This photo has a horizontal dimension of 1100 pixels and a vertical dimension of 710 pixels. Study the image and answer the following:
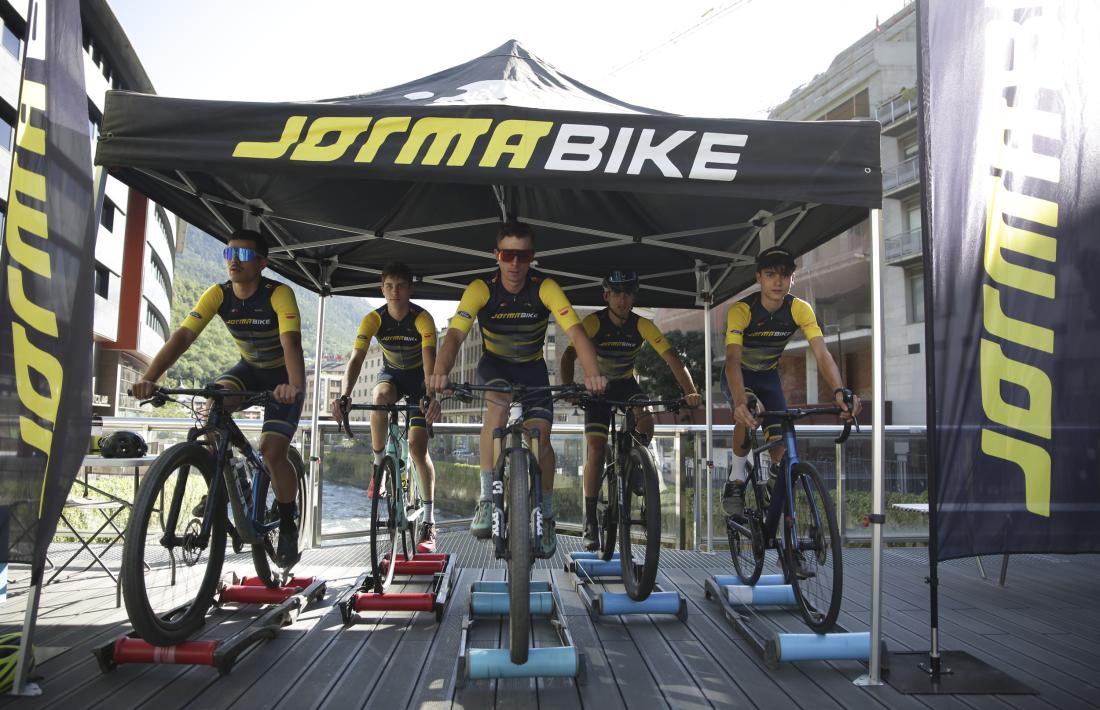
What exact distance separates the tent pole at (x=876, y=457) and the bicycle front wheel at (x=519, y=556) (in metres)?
1.66

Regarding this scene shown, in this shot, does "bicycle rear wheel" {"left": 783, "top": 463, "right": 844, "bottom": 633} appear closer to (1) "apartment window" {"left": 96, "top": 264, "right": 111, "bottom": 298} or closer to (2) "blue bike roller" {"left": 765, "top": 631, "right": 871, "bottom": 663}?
(2) "blue bike roller" {"left": 765, "top": 631, "right": 871, "bottom": 663}

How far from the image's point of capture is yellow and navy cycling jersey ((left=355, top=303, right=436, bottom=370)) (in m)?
5.64

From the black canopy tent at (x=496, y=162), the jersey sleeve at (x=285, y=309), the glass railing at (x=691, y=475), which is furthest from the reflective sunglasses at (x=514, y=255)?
the glass railing at (x=691, y=475)

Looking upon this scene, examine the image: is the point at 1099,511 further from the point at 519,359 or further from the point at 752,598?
the point at 519,359

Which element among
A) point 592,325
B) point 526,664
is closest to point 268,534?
point 526,664

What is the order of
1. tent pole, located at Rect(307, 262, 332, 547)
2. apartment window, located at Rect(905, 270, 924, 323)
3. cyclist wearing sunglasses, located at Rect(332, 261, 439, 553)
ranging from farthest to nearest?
apartment window, located at Rect(905, 270, 924, 323)
tent pole, located at Rect(307, 262, 332, 547)
cyclist wearing sunglasses, located at Rect(332, 261, 439, 553)

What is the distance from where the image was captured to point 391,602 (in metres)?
4.28

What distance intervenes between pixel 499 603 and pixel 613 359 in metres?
2.05

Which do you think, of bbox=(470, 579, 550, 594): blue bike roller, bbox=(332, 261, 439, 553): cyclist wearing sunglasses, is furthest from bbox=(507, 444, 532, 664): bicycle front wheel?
bbox=(332, 261, 439, 553): cyclist wearing sunglasses

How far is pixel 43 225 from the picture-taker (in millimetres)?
3203

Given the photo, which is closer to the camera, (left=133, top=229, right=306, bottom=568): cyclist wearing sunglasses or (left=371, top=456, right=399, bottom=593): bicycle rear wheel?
(left=133, top=229, right=306, bottom=568): cyclist wearing sunglasses

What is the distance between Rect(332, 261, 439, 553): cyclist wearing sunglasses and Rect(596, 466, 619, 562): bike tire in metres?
1.51

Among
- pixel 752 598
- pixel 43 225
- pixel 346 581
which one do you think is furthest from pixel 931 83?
pixel 346 581

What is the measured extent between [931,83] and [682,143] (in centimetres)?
121
